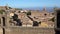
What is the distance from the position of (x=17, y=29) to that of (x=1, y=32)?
3.94 ft

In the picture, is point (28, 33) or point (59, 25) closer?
point (59, 25)

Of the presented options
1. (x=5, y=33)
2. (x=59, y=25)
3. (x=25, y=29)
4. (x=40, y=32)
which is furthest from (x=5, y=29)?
(x=59, y=25)

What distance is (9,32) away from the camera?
14492 millimetres

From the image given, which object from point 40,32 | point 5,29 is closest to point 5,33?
point 5,29

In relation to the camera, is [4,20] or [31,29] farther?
[4,20]

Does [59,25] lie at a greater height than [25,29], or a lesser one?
greater

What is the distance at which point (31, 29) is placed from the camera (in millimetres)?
14266

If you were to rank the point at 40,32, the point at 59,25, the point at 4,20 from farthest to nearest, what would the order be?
the point at 4,20 < the point at 40,32 < the point at 59,25

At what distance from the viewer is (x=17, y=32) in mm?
14484

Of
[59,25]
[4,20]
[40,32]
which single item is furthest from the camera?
[4,20]

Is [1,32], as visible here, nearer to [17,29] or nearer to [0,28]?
[0,28]

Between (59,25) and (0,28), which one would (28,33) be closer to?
(0,28)

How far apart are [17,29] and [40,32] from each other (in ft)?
5.36

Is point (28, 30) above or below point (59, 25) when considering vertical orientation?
below
